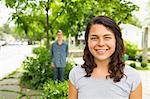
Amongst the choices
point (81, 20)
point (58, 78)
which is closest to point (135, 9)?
point (81, 20)

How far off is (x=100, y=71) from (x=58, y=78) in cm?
781

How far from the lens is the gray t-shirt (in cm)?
230

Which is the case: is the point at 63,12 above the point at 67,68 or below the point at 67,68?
above

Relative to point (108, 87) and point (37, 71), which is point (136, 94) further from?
point (37, 71)

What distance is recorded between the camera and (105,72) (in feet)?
7.79

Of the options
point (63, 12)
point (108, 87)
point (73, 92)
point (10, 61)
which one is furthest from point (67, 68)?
point (10, 61)

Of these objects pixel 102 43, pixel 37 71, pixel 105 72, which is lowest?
pixel 37 71

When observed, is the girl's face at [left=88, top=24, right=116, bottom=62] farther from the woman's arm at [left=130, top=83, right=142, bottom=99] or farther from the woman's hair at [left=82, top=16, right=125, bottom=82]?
the woman's arm at [left=130, top=83, right=142, bottom=99]

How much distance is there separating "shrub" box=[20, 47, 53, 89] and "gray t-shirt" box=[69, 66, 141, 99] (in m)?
8.57

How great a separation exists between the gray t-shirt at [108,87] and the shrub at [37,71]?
28.1 feet

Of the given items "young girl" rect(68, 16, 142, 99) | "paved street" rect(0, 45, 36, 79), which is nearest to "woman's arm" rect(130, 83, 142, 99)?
"young girl" rect(68, 16, 142, 99)

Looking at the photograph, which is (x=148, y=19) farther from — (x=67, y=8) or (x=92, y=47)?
(x=92, y=47)

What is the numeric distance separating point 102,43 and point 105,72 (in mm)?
200

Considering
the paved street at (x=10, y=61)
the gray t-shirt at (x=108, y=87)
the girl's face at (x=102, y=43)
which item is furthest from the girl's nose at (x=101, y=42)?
the paved street at (x=10, y=61)
